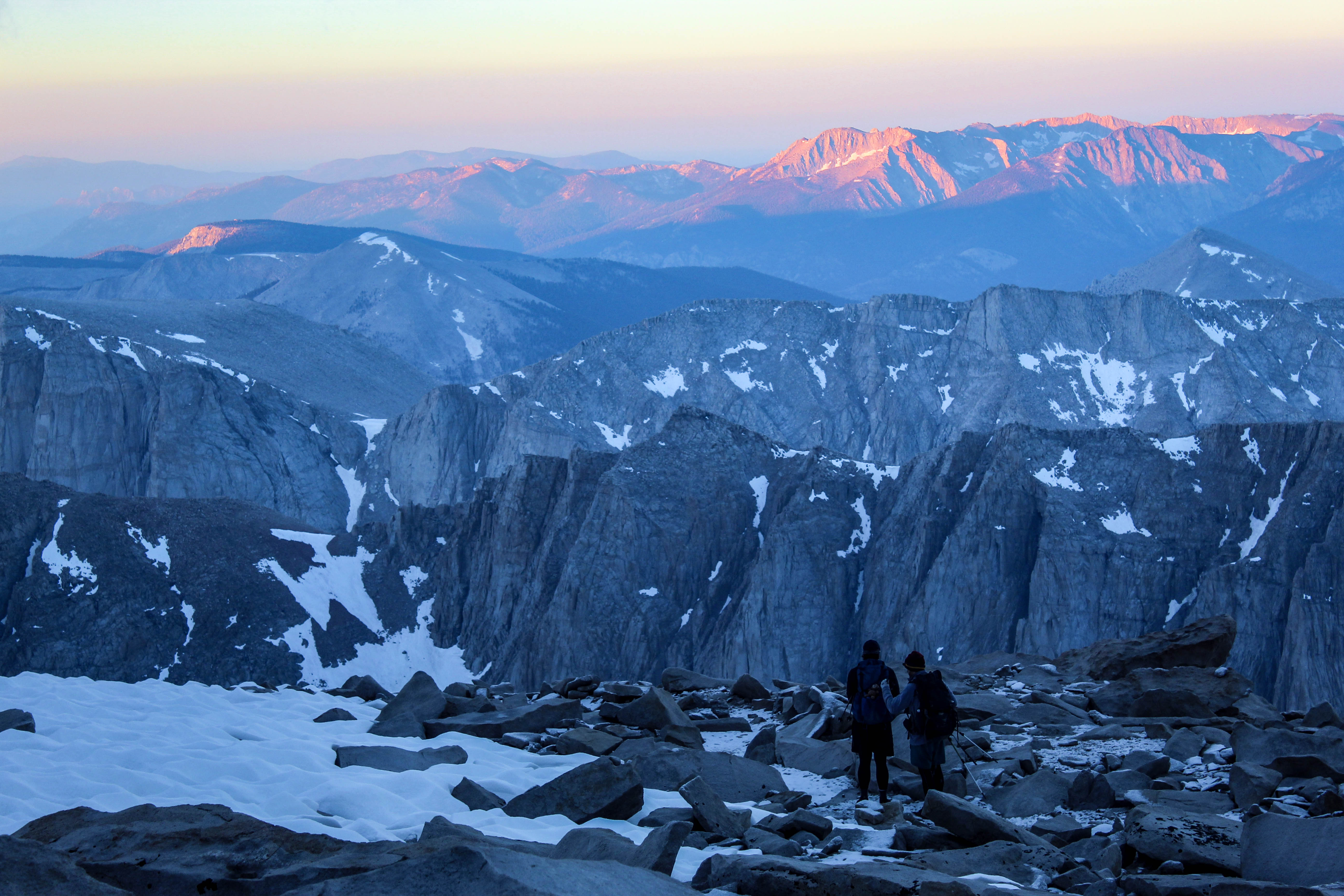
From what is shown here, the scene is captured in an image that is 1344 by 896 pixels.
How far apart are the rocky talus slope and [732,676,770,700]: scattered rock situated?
0.16 m

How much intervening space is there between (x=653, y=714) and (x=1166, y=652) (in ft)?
36.0

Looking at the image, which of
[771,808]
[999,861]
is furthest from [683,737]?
[999,861]

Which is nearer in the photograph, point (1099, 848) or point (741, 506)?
point (1099, 848)

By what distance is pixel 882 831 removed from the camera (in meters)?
11.8

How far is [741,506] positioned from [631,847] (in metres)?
72.1

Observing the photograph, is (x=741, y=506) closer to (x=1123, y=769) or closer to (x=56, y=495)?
(x=56, y=495)

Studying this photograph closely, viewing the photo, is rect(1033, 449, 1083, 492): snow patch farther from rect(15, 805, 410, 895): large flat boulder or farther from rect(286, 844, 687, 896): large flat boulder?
rect(286, 844, 687, 896): large flat boulder

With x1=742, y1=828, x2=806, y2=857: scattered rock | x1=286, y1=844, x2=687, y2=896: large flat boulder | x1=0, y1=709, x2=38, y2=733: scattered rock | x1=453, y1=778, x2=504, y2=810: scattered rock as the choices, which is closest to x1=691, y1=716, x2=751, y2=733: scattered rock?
x1=453, y1=778, x2=504, y2=810: scattered rock

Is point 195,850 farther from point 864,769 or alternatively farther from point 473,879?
point 864,769

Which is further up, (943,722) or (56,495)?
(943,722)

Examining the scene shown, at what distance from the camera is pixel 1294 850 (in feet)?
31.9

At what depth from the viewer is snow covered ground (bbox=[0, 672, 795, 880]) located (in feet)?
39.2

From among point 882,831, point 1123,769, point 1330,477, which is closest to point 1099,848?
point 882,831

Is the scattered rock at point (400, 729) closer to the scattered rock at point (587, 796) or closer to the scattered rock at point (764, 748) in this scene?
the scattered rock at point (587, 796)
